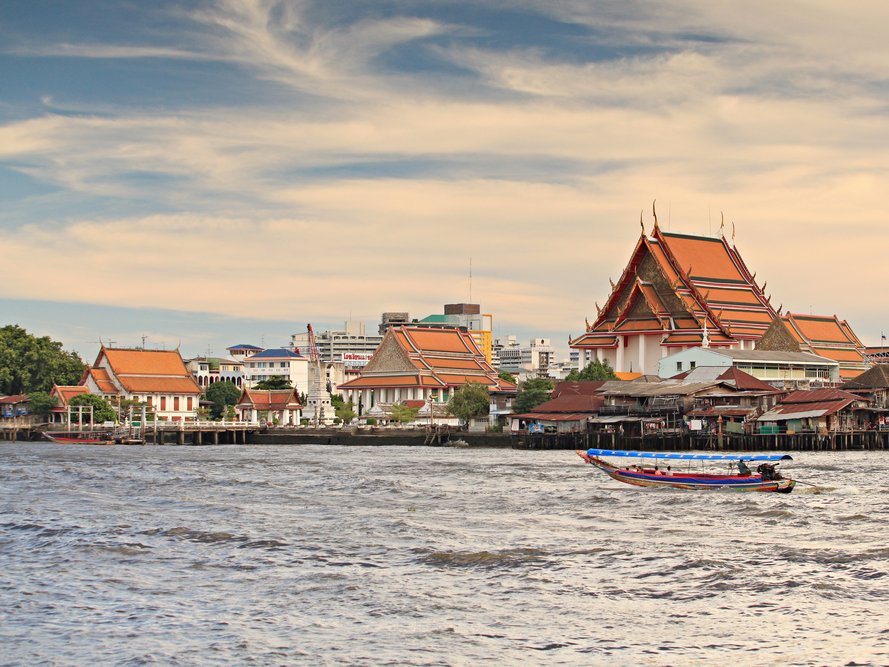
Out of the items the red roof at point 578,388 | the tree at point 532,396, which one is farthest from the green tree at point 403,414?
the red roof at point 578,388

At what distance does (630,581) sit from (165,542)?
10752mm

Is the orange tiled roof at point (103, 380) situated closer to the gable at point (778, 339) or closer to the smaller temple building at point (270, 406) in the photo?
the smaller temple building at point (270, 406)

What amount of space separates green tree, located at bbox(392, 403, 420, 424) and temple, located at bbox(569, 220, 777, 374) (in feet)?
50.0

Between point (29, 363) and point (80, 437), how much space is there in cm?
2381

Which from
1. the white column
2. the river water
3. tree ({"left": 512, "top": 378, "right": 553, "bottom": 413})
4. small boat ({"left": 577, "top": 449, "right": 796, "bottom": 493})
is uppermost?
the white column

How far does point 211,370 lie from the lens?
184125 millimetres

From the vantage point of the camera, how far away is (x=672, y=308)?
361 feet

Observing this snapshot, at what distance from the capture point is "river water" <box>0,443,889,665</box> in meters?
17.7

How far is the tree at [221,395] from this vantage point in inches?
5669

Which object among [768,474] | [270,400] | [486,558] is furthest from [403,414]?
[486,558]

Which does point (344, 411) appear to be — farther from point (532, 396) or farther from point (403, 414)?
point (532, 396)

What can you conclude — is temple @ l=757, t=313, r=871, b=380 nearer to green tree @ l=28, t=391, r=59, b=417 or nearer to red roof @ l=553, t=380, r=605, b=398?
red roof @ l=553, t=380, r=605, b=398

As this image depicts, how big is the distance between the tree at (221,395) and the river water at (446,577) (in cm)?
10232

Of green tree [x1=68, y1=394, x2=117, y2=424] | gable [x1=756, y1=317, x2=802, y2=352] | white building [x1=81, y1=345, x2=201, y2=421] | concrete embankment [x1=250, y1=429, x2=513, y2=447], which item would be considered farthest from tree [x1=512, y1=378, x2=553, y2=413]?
white building [x1=81, y1=345, x2=201, y2=421]
